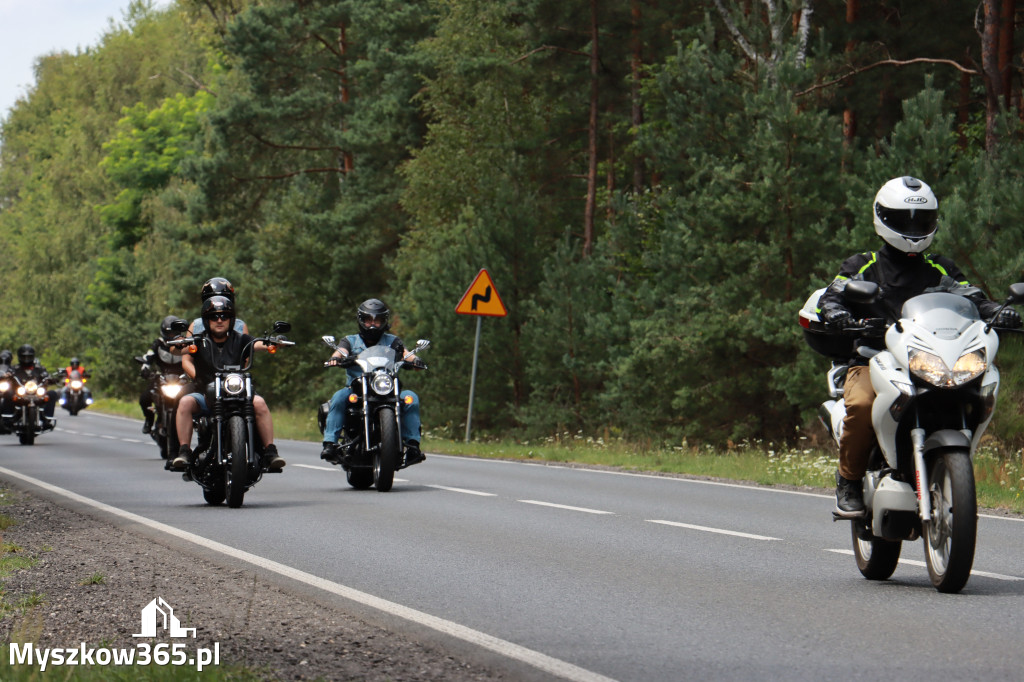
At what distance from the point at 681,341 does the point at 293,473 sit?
7983mm

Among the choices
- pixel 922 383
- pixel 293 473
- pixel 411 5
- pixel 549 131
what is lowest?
pixel 293 473

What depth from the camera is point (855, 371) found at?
8.30 meters

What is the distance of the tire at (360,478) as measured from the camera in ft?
52.1

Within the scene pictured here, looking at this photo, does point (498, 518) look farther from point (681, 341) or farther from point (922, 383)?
point (681, 341)

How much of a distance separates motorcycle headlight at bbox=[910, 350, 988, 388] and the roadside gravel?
2.70 m

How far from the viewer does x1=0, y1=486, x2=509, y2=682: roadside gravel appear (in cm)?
618

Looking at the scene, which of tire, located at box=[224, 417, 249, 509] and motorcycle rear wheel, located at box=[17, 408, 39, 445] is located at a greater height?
tire, located at box=[224, 417, 249, 509]

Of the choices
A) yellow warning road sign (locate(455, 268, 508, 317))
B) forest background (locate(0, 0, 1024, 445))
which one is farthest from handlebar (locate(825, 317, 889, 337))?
yellow warning road sign (locate(455, 268, 508, 317))

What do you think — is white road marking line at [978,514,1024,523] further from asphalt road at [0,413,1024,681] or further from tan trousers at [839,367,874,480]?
tan trousers at [839,367,874,480]

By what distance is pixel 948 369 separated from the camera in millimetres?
7438

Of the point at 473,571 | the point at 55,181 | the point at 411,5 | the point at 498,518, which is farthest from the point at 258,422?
the point at 55,181

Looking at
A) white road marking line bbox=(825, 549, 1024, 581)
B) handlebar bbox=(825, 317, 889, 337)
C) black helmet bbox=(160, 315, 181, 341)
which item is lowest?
white road marking line bbox=(825, 549, 1024, 581)

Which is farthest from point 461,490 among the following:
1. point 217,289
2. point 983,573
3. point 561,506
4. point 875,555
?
point 875,555

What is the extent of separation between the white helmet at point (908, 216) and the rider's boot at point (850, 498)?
50.6 inches
